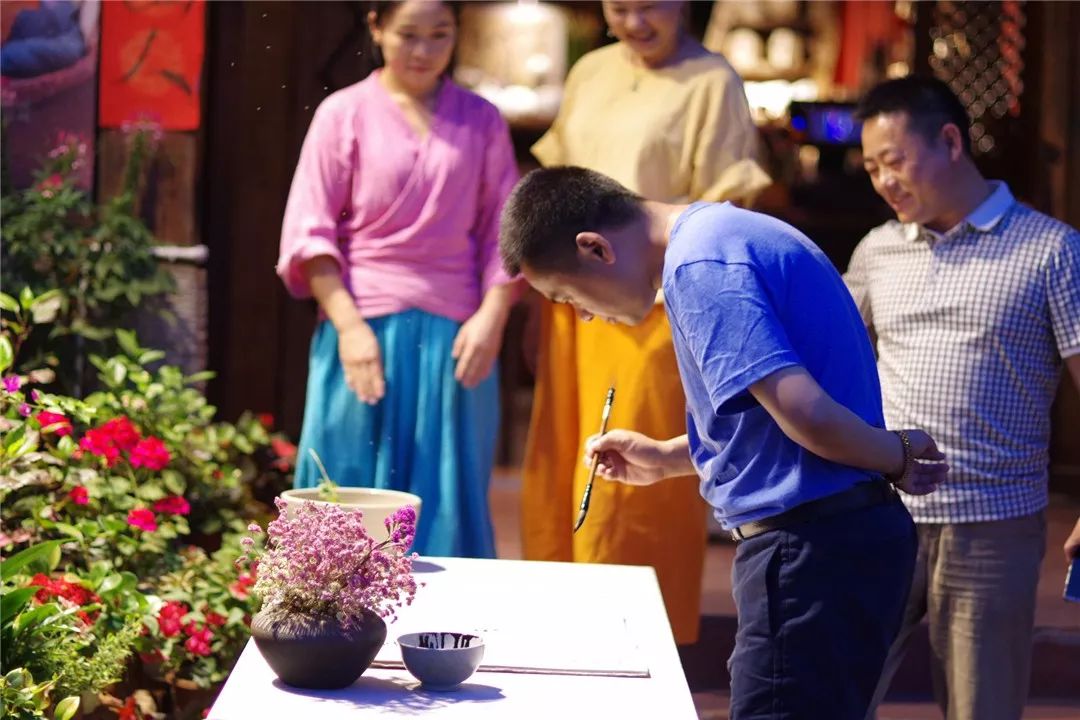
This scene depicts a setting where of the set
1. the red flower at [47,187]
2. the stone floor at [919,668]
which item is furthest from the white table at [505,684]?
the red flower at [47,187]

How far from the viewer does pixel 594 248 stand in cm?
211

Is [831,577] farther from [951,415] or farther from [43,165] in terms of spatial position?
[43,165]

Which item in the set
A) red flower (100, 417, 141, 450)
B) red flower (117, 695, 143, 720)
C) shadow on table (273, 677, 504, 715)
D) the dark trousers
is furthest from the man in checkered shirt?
red flower (100, 417, 141, 450)

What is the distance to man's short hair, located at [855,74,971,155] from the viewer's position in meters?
3.04

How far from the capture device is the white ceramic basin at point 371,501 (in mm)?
2363

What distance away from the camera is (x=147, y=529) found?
129 inches

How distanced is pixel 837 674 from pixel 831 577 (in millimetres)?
131

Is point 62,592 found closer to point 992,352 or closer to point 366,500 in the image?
point 366,500

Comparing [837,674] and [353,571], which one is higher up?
[353,571]

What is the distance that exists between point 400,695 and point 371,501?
2.81 ft

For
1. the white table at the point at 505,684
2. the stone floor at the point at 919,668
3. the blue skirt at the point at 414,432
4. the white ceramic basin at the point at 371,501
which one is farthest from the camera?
the stone floor at the point at 919,668

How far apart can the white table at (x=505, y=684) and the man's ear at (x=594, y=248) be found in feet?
1.67

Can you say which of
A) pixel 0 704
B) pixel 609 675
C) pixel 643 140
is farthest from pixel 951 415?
pixel 0 704

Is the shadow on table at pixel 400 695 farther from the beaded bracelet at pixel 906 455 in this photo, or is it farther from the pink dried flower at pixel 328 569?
the beaded bracelet at pixel 906 455
